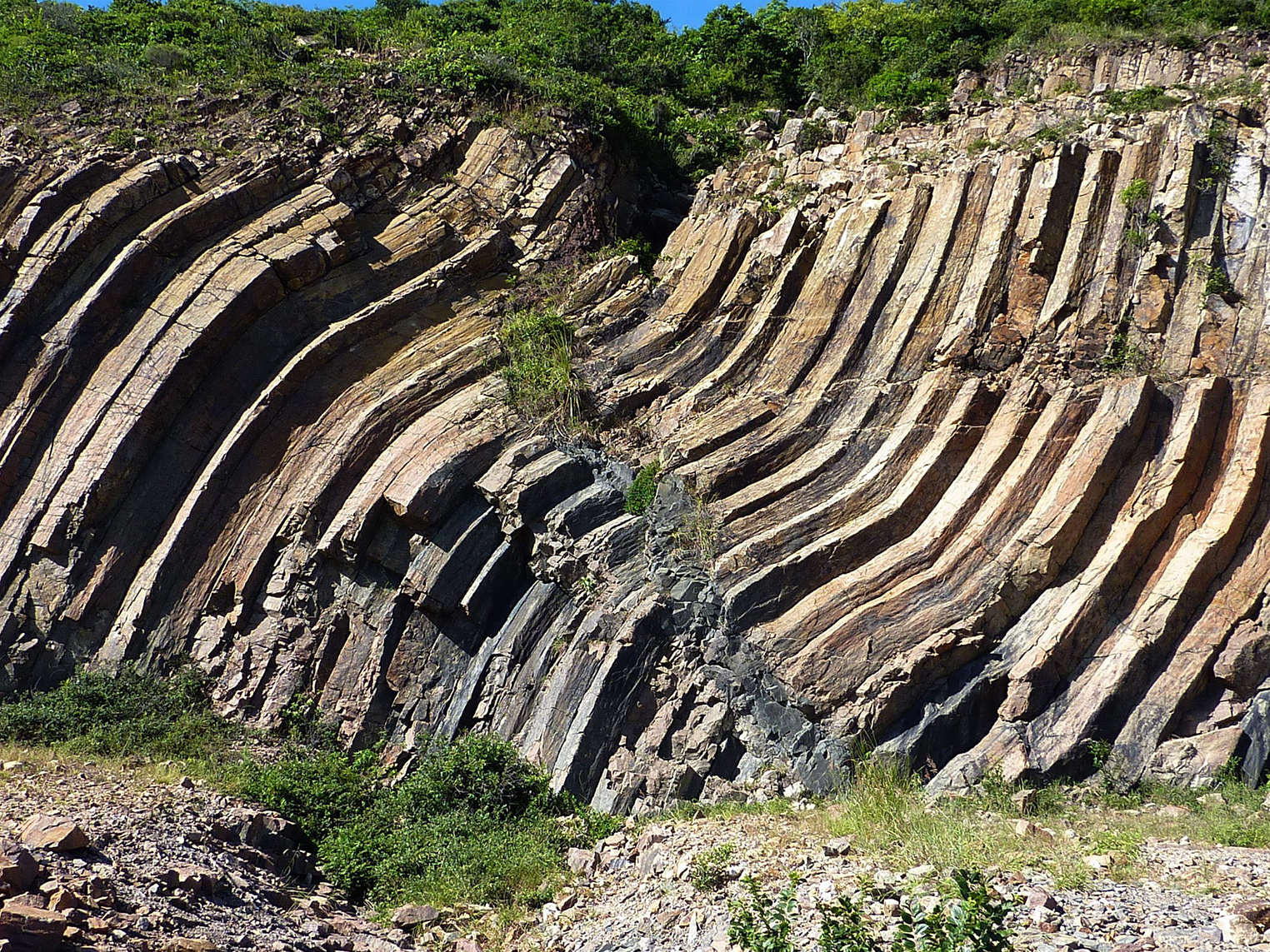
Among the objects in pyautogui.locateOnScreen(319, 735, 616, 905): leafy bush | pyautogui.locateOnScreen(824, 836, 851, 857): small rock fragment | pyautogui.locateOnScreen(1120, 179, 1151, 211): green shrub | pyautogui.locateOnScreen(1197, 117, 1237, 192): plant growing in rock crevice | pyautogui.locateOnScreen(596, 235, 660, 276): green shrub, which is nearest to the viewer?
pyautogui.locateOnScreen(824, 836, 851, 857): small rock fragment

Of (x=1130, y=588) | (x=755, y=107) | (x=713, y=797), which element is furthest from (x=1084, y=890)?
(x=755, y=107)

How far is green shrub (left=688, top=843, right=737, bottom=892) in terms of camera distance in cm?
819

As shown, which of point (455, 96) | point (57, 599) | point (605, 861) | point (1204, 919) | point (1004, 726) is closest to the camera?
point (1204, 919)

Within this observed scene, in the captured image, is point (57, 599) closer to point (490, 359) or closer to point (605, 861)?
point (490, 359)

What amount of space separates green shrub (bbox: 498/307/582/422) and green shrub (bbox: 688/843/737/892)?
6721mm

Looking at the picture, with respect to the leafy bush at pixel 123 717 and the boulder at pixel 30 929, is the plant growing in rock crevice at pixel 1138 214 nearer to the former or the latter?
the leafy bush at pixel 123 717

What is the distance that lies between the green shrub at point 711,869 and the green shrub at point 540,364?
672 cm

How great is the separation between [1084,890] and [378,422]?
34.1ft

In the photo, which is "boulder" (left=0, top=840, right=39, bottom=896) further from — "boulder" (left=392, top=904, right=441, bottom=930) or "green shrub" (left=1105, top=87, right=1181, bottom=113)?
"green shrub" (left=1105, top=87, right=1181, bottom=113)

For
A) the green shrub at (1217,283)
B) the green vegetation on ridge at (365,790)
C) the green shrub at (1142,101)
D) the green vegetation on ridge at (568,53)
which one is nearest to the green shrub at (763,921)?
the green vegetation on ridge at (365,790)

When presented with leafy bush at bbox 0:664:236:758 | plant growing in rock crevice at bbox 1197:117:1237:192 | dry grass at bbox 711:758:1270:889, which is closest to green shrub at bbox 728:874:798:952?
dry grass at bbox 711:758:1270:889

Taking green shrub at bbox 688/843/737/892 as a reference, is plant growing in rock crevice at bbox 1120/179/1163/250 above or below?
above

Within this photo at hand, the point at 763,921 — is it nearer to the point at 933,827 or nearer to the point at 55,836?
the point at 933,827

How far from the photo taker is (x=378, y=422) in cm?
1338
